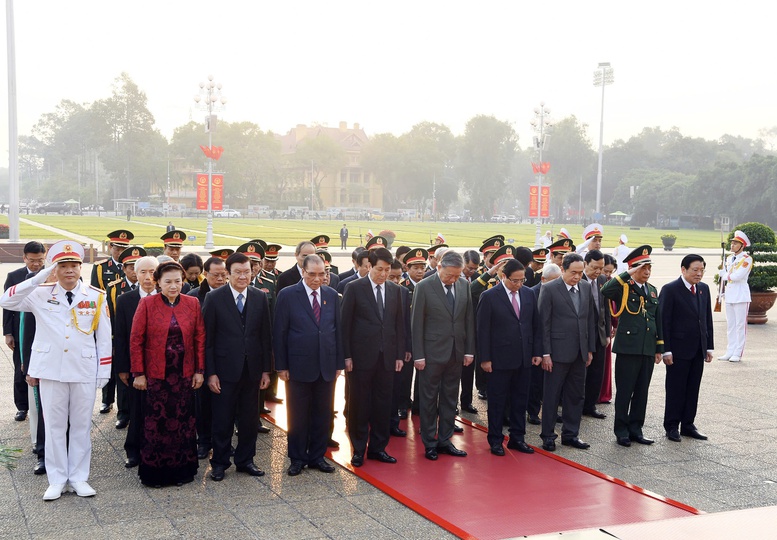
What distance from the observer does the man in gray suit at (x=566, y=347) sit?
648 cm

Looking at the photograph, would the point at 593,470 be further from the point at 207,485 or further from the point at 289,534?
the point at 207,485

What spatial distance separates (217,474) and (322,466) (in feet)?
2.66

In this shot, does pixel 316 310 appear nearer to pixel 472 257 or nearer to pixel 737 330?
pixel 472 257

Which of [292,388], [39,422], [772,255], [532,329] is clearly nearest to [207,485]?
[292,388]

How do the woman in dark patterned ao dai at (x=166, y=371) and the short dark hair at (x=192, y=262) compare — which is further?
the short dark hair at (x=192, y=262)

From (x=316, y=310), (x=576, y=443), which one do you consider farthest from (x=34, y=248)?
(x=576, y=443)

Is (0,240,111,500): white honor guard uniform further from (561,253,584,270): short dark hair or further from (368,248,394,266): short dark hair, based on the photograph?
(561,253,584,270): short dark hair

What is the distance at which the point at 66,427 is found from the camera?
5.12 m

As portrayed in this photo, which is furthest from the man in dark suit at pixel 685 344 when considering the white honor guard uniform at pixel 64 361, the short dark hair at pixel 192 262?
the white honor guard uniform at pixel 64 361

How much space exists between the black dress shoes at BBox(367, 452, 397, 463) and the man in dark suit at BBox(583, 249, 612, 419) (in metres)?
2.49

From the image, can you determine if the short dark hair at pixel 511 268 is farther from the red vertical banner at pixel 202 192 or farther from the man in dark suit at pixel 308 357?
the red vertical banner at pixel 202 192

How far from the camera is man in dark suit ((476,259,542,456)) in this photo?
6266 mm

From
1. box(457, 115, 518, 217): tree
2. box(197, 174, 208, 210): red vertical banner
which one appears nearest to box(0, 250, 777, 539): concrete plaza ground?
box(197, 174, 208, 210): red vertical banner

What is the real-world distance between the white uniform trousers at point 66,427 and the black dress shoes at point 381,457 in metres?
2.20
